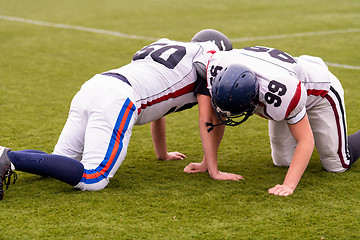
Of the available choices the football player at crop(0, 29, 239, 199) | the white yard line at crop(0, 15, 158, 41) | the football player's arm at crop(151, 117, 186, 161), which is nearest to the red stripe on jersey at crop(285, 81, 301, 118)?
the football player at crop(0, 29, 239, 199)

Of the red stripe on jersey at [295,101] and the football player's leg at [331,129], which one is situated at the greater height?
the red stripe on jersey at [295,101]

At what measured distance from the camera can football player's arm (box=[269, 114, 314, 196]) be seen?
3584mm

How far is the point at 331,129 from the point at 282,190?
70 centimetres

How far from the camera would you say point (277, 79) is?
3.47 m

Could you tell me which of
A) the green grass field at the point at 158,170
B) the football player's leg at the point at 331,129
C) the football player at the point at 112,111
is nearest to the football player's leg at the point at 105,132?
the football player at the point at 112,111

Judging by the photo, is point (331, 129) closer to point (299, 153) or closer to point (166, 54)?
point (299, 153)

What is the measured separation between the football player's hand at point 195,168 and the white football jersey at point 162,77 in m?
0.47

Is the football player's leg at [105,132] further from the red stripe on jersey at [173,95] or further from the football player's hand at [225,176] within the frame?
the football player's hand at [225,176]

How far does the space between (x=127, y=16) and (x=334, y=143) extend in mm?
8205

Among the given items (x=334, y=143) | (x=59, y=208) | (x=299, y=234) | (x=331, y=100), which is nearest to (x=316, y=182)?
(x=334, y=143)

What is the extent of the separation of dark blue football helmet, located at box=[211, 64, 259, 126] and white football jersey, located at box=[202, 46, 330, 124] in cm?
8

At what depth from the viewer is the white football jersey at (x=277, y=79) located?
346cm

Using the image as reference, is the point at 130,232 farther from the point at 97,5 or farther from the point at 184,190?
the point at 97,5

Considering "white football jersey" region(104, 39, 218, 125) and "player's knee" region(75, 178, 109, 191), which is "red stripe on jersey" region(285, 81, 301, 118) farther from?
"player's knee" region(75, 178, 109, 191)
